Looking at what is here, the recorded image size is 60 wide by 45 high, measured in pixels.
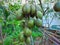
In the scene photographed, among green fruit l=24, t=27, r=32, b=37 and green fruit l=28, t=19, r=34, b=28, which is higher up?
green fruit l=28, t=19, r=34, b=28

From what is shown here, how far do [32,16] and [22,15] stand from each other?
0.10 ft

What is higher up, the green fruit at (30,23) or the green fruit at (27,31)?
the green fruit at (30,23)

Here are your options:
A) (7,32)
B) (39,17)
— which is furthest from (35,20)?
(7,32)

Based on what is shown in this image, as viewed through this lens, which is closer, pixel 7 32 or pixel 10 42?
pixel 10 42

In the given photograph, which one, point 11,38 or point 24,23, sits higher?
point 24,23

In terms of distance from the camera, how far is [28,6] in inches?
23.6

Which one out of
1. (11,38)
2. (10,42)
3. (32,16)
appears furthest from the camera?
(11,38)

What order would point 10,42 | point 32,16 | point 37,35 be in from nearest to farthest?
point 32,16, point 10,42, point 37,35

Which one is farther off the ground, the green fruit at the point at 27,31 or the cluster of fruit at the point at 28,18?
the cluster of fruit at the point at 28,18

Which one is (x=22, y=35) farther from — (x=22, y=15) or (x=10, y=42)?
(x=10, y=42)

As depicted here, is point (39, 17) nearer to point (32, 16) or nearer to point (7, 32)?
point (32, 16)

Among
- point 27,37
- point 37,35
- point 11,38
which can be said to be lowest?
point 37,35

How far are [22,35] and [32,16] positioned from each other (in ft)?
0.25

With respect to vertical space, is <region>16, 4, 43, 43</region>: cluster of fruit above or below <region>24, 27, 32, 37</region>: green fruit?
above
